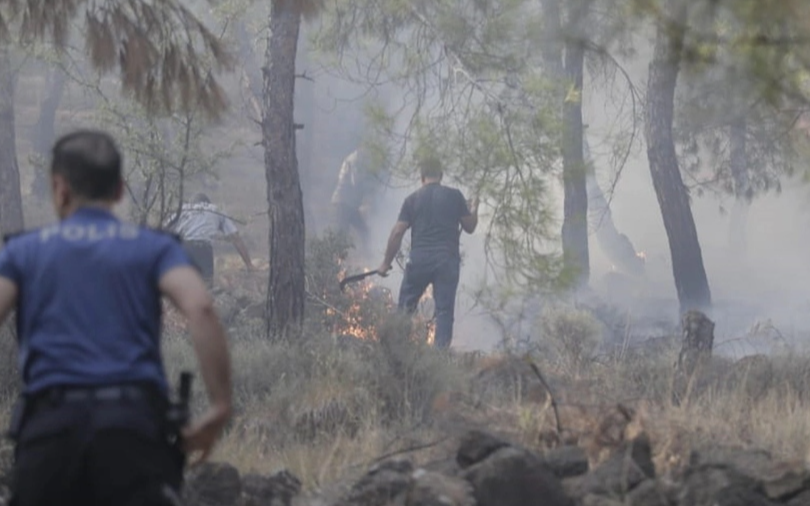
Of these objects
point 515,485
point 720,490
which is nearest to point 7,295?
point 515,485

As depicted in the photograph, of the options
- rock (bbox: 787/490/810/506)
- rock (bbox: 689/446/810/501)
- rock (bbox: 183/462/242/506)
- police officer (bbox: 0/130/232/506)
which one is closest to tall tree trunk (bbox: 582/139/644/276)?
rock (bbox: 689/446/810/501)

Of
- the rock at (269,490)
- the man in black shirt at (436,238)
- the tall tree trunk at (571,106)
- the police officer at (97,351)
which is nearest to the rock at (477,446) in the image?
the rock at (269,490)

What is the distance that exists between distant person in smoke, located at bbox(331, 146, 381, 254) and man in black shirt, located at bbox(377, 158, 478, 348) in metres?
18.7

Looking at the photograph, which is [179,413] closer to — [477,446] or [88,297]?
[88,297]

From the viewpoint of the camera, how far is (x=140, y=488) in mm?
3568

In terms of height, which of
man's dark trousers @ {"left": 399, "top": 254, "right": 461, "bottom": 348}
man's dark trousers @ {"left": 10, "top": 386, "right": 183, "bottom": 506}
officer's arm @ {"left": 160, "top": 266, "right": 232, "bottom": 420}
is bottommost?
man's dark trousers @ {"left": 10, "top": 386, "right": 183, "bottom": 506}

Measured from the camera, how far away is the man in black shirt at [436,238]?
1214 centimetres

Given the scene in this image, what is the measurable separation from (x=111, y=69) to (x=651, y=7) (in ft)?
10.8

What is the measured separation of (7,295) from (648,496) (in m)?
3.13

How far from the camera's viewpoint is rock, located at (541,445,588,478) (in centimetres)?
612

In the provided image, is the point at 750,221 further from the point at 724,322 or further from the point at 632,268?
the point at 724,322

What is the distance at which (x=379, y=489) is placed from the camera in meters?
5.87

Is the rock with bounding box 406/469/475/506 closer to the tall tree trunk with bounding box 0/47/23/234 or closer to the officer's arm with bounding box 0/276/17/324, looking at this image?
the officer's arm with bounding box 0/276/17/324

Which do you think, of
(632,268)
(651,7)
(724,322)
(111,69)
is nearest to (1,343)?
(111,69)
